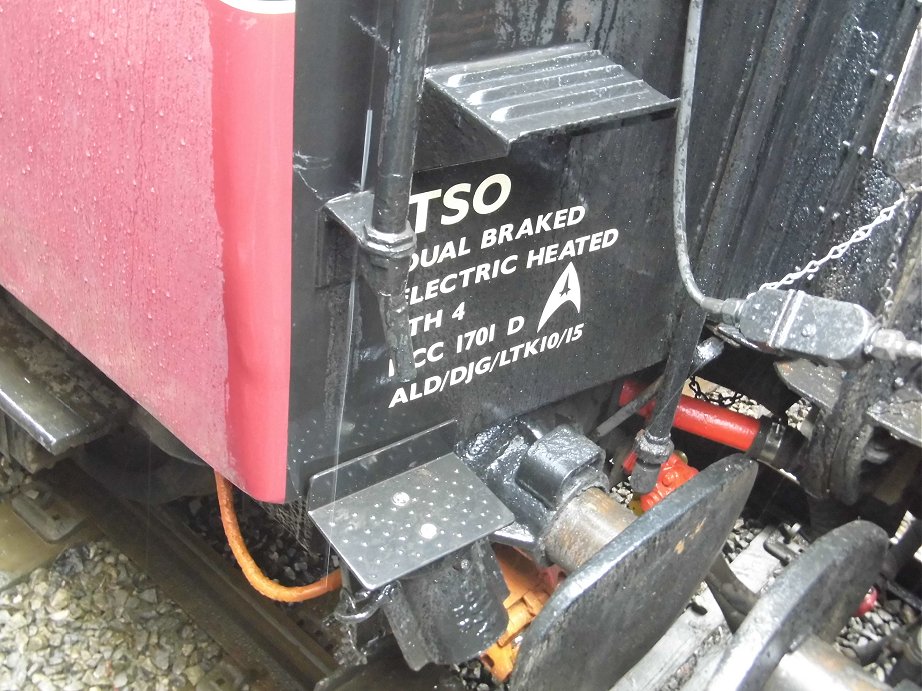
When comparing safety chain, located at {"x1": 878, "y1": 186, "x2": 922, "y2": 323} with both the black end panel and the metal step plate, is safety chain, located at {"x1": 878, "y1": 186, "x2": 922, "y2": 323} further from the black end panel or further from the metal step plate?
the metal step plate

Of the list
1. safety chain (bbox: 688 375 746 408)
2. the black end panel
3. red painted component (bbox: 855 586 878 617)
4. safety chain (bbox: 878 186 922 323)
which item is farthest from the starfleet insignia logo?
red painted component (bbox: 855 586 878 617)

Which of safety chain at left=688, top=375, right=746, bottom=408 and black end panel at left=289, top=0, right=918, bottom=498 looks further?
safety chain at left=688, top=375, right=746, bottom=408

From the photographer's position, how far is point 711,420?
2.36 metres

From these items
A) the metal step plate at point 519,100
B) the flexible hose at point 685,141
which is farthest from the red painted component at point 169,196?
the flexible hose at point 685,141

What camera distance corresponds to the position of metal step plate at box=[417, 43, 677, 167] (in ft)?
4.33

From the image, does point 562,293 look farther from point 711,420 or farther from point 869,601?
point 869,601

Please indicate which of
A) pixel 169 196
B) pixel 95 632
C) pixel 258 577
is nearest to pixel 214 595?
pixel 95 632

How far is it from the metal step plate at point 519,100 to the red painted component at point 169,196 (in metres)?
0.23

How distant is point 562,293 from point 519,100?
0.53 meters

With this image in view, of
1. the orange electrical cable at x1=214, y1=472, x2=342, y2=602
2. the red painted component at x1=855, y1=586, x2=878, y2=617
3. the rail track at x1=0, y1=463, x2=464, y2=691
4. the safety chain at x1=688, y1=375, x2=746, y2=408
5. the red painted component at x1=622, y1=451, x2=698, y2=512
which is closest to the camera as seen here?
the orange electrical cable at x1=214, y1=472, x2=342, y2=602

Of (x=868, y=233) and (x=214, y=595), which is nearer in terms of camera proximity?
(x=868, y=233)

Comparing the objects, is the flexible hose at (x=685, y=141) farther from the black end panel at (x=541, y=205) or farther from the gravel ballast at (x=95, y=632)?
the gravel ballast at (x=95, y=632)

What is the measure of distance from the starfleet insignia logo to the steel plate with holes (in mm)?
328

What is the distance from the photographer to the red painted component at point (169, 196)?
1.23 meters
